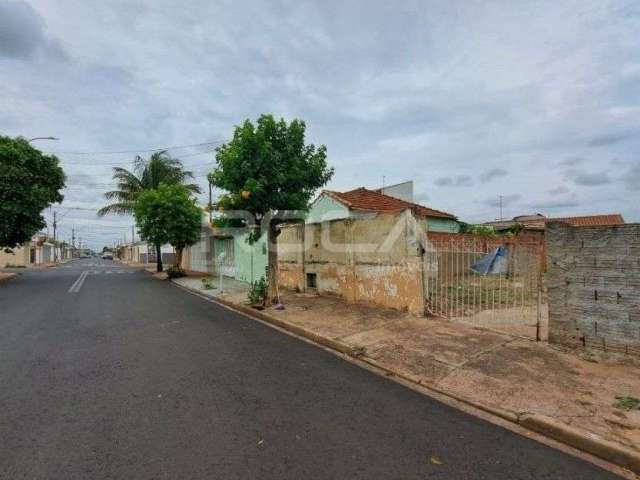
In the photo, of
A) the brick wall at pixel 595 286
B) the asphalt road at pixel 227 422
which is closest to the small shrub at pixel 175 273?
the asphalt road at pixel 227 422

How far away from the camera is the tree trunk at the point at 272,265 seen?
10.2 meters

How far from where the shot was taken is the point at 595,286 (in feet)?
17.9

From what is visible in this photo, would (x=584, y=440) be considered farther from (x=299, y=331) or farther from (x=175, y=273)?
(x=175, y=273)

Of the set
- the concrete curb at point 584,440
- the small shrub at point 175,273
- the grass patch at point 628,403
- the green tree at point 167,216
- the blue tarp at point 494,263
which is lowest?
the concrete curb at point 584,440

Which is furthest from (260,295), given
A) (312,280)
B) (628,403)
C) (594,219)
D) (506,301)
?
(594,219)

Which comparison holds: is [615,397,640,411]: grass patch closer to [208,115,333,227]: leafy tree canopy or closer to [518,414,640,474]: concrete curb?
[518,414,640,474]: concrete curb

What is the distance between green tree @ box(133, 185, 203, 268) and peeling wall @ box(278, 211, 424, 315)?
1076 centimetres

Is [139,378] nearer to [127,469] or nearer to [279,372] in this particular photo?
[279,372]

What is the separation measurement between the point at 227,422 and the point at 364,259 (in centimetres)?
654

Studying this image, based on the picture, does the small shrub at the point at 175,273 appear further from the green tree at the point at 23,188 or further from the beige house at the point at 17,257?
the beige house at the point at 17,257

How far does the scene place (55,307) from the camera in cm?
1048

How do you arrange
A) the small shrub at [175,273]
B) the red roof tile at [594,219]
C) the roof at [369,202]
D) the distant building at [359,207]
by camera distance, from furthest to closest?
the red roof tile at [594,219]
the small shrub at [175,273]
the roof at [369,202]
the distant building at [359,207]

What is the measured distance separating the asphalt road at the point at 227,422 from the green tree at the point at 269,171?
4.14m

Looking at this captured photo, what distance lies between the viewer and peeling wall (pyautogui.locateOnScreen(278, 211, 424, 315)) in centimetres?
834
